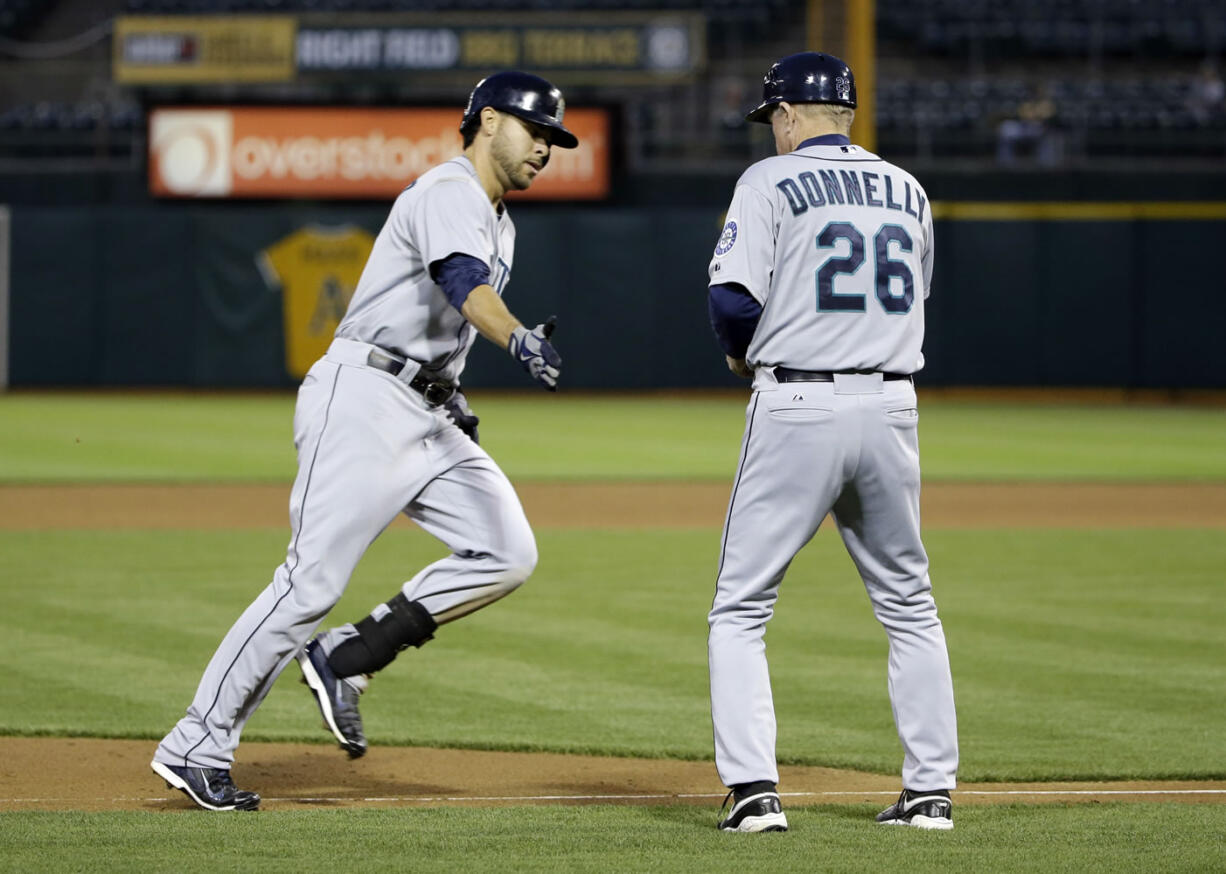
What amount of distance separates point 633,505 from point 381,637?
318 inches

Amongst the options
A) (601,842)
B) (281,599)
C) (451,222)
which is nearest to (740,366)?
(451,222)

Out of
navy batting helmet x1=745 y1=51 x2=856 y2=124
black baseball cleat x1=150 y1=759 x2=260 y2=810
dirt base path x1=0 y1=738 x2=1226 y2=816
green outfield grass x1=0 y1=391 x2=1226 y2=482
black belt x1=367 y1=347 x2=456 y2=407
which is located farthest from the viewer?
green outfield grass x1=0 y1=391 x2=1226 y2=482

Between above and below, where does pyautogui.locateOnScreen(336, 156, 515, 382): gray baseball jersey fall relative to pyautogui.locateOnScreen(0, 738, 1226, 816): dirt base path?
above

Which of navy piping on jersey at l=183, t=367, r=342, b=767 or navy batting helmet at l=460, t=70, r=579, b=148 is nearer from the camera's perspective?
navy piping on jersey at l=183, t=367, r=342, b=767

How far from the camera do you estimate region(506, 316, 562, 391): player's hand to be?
4.11 metres

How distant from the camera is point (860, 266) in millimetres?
4141

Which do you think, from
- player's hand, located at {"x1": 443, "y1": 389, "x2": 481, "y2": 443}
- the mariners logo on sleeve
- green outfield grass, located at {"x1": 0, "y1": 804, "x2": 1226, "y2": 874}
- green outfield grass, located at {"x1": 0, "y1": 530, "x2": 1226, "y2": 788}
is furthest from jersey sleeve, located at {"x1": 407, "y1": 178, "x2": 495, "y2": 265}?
green outfield grass, located at {"x1": 0, "y1": 530, "x2": 1226, "y2": 788}

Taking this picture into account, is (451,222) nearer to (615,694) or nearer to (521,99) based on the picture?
(521,99)

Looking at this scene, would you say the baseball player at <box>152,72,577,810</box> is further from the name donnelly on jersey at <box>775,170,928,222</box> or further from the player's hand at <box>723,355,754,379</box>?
the name donnelly on jersey at <box>775,170,928,222</box>

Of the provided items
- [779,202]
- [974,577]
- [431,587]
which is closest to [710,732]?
[431,587]

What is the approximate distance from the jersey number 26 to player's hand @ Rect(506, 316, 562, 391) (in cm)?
62

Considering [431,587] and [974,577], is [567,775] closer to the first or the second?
[431,587]

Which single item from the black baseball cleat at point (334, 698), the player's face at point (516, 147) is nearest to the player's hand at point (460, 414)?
the player's face at point (516, 147)

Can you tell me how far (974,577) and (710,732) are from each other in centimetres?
402
